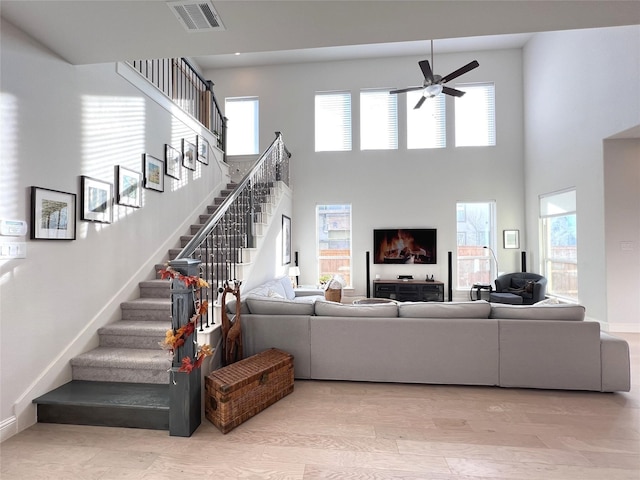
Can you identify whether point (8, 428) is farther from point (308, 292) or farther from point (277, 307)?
point (308, 292)

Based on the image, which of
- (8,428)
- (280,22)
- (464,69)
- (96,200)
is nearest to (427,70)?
(464,69)

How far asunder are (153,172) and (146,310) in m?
1.83

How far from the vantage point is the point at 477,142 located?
743 centimetres

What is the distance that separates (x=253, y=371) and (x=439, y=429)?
1.52 meters

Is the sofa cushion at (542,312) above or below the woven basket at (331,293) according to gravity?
above

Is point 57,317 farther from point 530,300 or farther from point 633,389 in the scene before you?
point 530,300

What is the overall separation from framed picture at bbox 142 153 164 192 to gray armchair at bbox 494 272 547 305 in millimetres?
6592

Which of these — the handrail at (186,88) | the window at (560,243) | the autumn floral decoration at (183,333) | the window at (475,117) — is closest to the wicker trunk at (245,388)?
the autumn floral decoration at (183,333)

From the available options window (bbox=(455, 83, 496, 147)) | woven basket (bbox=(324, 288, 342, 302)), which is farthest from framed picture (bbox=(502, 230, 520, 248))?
woven basket (bbox=(324, 288, 342, 302))

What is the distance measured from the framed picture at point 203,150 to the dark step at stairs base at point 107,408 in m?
3.95

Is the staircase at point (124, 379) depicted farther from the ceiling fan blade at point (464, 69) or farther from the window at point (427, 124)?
the window at point (427, 124)

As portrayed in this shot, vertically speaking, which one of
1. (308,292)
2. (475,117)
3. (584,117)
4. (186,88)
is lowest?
(308,292)

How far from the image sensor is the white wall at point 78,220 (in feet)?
7.84

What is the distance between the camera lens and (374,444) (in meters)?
2.21
